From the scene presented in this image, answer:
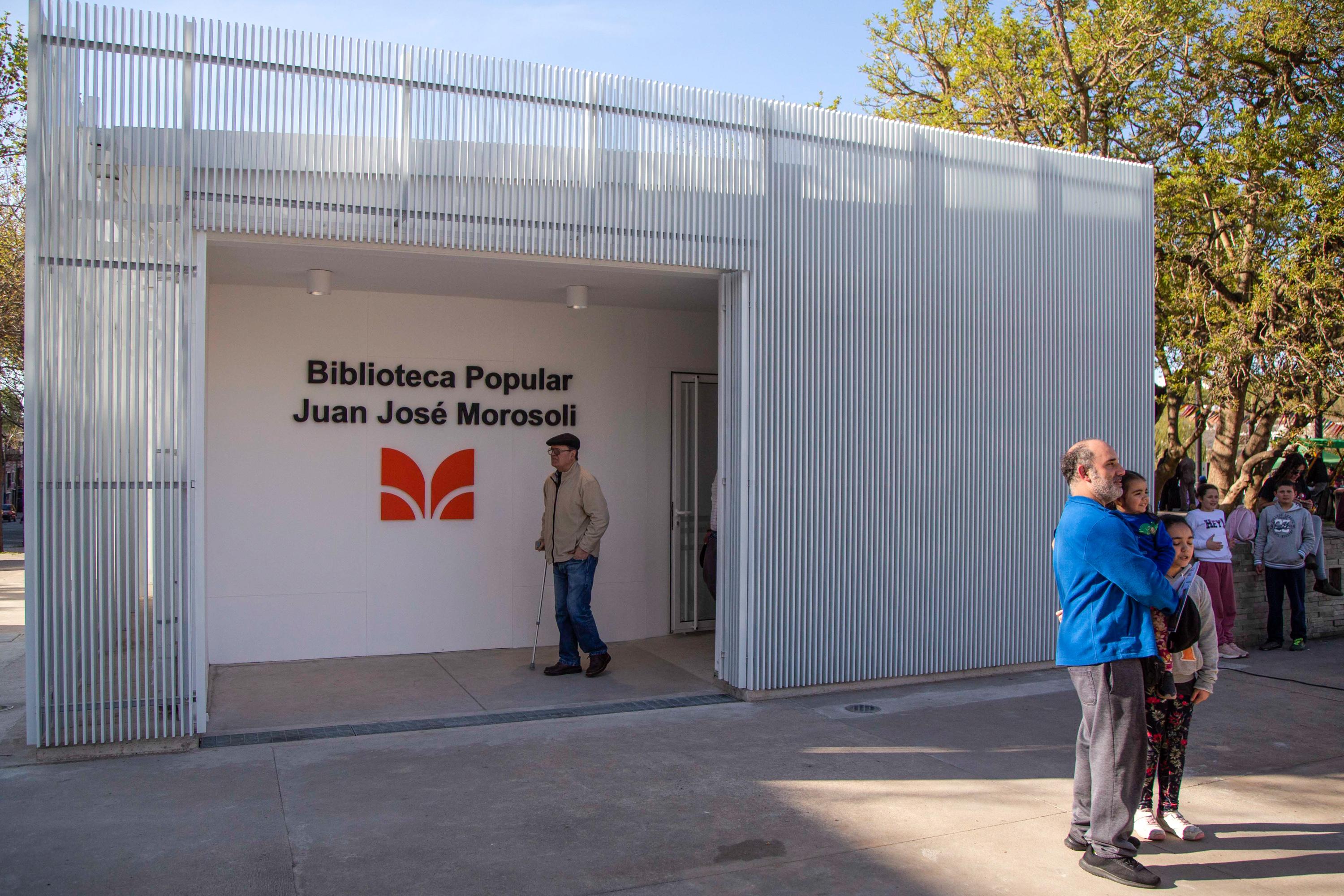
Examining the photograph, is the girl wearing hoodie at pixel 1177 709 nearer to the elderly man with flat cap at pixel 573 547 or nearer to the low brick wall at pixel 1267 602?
the elderly man with flat cap at pixel 573 547

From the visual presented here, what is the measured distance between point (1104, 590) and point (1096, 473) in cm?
47

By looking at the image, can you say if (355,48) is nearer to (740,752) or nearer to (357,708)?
(357,708)

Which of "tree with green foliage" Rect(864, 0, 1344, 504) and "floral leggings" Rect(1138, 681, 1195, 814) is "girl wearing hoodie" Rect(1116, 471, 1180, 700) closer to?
"floral leggings" Rect(1138, 681, 1195, 814)

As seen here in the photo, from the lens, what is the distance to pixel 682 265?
743cm

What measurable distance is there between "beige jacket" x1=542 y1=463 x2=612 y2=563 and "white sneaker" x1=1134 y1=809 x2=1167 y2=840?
13.8ft

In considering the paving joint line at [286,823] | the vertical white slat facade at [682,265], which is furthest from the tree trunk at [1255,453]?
the paving joint line at [286,823]

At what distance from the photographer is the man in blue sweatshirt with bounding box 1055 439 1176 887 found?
168 inches

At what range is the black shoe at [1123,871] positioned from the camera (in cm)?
430

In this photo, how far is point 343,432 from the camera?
866 cm

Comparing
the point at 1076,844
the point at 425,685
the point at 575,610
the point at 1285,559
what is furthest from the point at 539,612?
the point at 1285,559

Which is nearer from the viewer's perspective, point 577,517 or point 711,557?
point 577,517

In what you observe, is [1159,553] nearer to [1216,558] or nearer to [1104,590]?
[1104,590]

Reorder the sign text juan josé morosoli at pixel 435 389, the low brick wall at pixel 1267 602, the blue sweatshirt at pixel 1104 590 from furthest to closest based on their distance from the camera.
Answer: the low brick wall at pixel 1267 602 → the sign text juan josé morosoli at pixel 435 389 → the blue sweatshirt at pixel 1104 590

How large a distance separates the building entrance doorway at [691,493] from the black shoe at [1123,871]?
568cm
